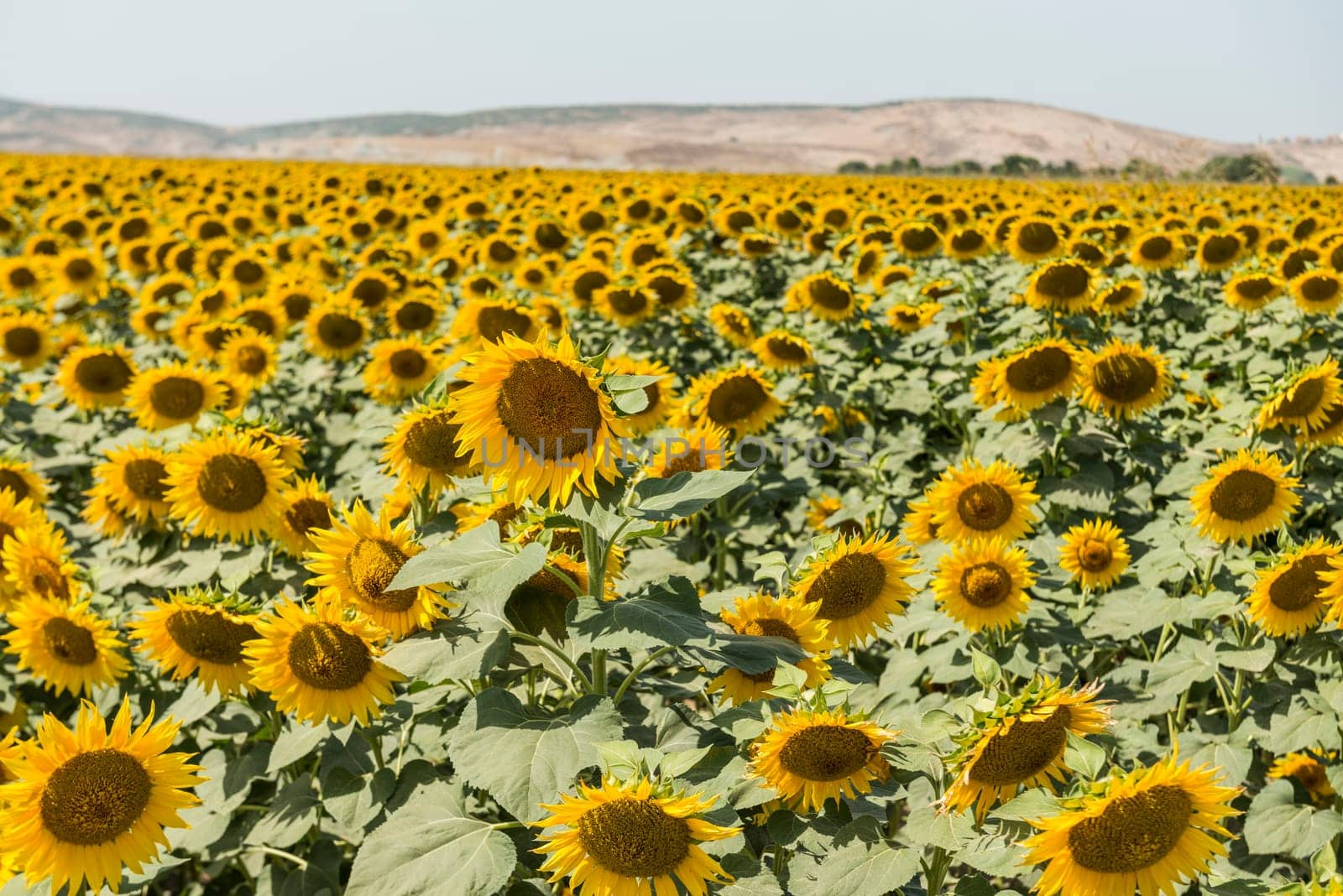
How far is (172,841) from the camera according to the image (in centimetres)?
256

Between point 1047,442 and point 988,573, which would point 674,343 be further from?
point 988,573

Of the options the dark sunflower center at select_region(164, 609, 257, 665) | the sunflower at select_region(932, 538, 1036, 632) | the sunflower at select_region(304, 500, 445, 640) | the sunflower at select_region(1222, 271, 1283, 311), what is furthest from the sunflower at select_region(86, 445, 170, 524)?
the sunflower at select_region(1222, 271, 1283, 311)

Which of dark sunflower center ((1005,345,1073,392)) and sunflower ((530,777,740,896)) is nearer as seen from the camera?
sunflower ((530,777,740,896))

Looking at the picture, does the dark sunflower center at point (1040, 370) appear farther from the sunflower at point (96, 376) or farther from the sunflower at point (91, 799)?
the sunflower at point (96, 376)

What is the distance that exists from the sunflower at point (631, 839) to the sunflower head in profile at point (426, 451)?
1163mm

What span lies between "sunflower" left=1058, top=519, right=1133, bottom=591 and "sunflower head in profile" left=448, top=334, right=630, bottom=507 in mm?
2438

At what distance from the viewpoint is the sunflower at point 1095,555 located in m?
3.43

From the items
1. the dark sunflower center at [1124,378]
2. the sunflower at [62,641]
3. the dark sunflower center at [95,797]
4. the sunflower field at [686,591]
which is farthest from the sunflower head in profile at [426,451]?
the dark sunflower center at [1124,378]

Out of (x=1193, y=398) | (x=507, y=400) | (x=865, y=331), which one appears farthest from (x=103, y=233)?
(x=1193, y=398)

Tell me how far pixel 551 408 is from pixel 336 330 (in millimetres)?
4438

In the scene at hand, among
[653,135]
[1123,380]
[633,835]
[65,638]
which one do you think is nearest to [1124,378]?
[1123,380]

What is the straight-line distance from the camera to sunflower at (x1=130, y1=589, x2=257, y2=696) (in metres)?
2.44

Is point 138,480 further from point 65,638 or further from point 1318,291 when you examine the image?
point 1318,291

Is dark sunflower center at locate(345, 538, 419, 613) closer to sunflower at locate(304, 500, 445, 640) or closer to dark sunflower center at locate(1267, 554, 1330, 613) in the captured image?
sunflower at locate(304, 500, 445, 640)
